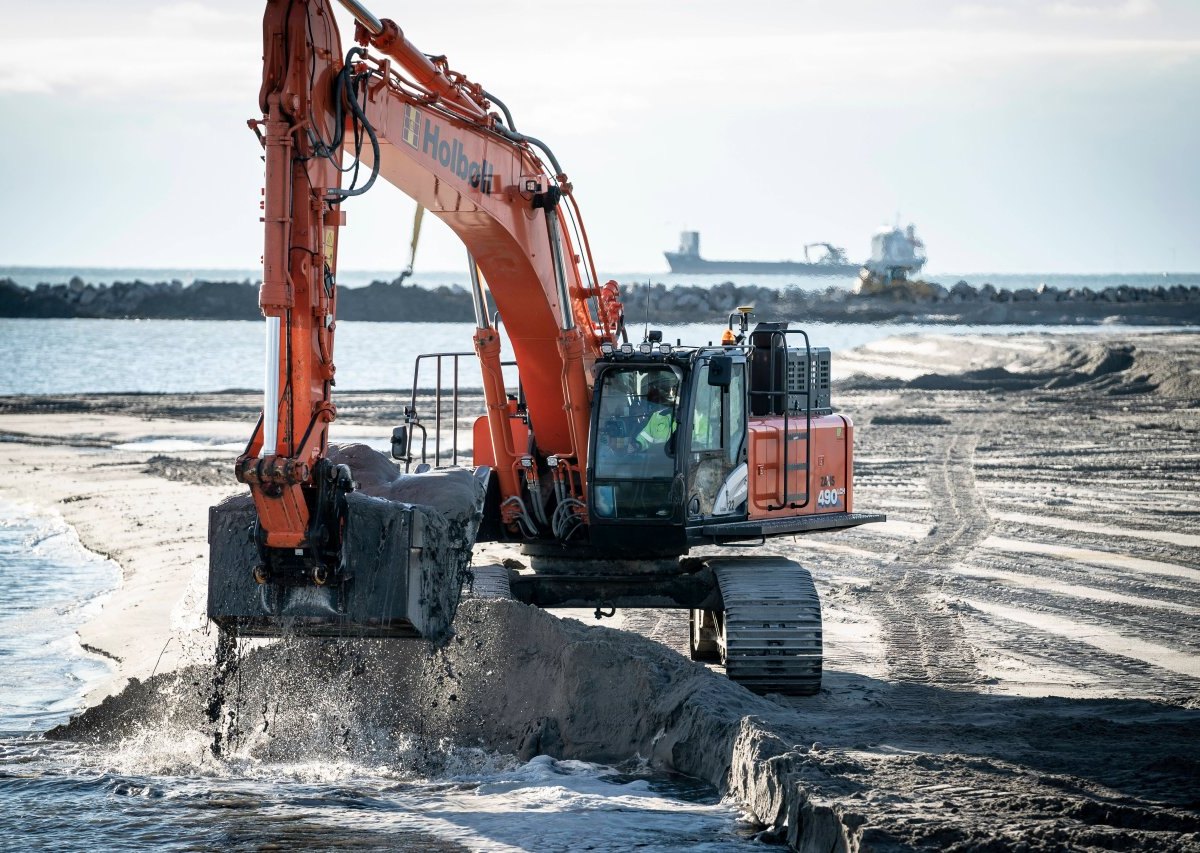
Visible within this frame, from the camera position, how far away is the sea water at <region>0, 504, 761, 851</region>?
25.3ft

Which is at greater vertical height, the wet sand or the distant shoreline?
the distant shoreline

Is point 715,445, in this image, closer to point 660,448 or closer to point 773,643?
point 660,448

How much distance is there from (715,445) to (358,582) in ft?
11.8

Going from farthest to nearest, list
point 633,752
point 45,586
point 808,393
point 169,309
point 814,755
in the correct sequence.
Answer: point 169,309
point 45,586
point 808,393
point 633,752
point 814,755

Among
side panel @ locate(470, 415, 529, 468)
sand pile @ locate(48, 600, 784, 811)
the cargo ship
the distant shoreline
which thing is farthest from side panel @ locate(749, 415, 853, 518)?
the cargo ship

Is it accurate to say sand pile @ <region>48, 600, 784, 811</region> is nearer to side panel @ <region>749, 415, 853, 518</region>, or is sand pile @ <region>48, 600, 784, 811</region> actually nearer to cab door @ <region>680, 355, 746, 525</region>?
cab door @ <region>680, 355, 746, 525</region>

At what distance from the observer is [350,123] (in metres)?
8.04

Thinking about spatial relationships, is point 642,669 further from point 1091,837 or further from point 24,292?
point 24,292

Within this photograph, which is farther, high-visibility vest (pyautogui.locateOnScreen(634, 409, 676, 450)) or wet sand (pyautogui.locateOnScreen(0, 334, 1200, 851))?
high-visibility vest (pyautogui.locateOnScreen(634, 409, 676, 450))

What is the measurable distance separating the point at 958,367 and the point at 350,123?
38.1 meters

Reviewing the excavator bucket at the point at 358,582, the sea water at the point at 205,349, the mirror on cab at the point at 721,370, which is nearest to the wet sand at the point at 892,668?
the excavator bucket at the point at 358,582

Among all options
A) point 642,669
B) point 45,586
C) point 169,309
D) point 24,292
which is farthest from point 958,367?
point 24,292

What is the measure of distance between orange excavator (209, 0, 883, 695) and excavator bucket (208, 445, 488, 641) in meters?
0.01

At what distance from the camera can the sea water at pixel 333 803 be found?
7.70 m
